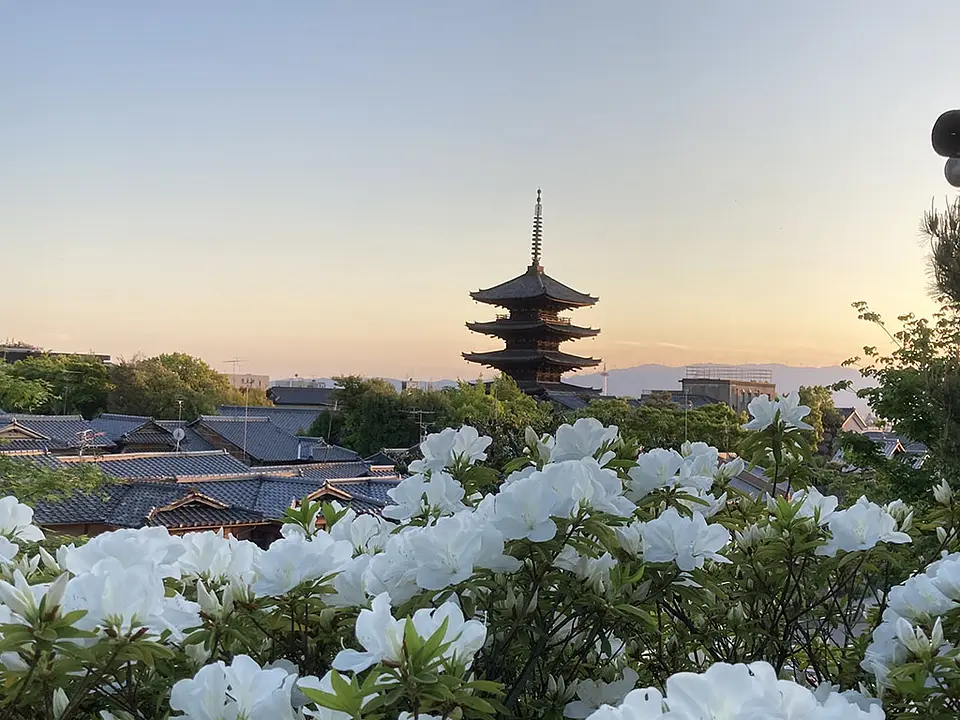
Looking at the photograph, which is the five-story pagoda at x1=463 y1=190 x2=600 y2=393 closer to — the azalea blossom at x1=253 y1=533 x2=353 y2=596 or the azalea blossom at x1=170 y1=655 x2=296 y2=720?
the azalea blossom at x1=253 y1=533 x2=353 y2=596

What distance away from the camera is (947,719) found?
0.54 meters

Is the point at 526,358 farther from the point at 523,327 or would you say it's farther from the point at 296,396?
the point at 296,396

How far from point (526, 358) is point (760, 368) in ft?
21.7

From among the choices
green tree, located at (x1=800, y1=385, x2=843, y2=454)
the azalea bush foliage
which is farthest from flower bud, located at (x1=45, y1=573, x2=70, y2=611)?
green tree, located at (x1=800, y1=385, x2=843, y2=454)

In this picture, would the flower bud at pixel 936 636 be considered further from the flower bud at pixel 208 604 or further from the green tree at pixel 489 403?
the green tree at pixel 489 403

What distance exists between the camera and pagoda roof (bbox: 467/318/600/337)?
18.4m

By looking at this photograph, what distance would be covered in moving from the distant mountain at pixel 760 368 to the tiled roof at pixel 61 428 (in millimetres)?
11363

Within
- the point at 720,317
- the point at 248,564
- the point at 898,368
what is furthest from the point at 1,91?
the point at 720,317

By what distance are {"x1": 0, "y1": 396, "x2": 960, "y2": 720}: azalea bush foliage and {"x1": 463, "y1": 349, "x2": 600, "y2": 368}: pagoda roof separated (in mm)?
17459

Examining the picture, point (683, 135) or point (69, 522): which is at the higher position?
point (683, 135)

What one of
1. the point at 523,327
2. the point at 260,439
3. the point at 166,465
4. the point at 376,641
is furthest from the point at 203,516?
the point at 523,327

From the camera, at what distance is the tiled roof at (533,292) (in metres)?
18.4

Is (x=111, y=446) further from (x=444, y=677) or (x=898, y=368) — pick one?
(x=444, y=677)

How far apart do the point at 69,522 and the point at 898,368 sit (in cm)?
693
